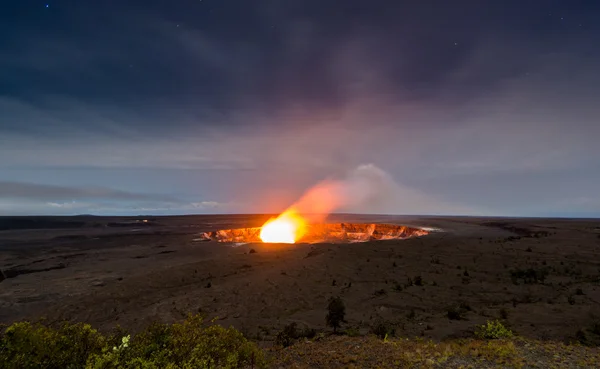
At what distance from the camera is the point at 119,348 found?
22.4ft

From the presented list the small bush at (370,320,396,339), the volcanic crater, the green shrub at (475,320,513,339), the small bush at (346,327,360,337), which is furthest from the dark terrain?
the volcanic crater

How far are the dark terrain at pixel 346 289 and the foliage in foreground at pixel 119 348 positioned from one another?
9600 mm

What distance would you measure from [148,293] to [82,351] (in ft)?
72.1

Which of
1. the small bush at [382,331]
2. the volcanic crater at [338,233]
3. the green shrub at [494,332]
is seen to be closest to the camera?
the green shrub at [494,332]

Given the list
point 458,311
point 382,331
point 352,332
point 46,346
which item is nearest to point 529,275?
point 458,311

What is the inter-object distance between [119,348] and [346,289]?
2132 centimetres

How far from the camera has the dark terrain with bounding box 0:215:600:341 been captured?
1834 cm

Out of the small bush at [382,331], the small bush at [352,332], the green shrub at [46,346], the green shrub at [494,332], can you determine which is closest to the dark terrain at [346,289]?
the small bush at [382,331]

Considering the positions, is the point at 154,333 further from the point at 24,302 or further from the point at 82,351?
the point at 24,302

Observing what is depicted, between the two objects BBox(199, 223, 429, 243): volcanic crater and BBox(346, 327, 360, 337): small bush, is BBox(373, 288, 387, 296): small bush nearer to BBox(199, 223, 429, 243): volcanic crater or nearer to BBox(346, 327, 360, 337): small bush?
BBox(346, 327, 360, 337): small bush

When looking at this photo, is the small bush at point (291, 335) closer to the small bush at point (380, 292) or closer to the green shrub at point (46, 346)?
the small bush at point (380, 292)

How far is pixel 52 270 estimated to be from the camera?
3762cm

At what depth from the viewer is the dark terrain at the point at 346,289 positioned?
60.2ft

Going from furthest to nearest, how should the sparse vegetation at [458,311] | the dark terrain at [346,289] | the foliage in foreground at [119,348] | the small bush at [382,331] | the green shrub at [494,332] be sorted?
the dark terrain at [346,289] < the sparse vegetation at [458,311] < the small bush at [382,331] < the green shrub at [494,332] < the foliage in foreground at [119,348]
